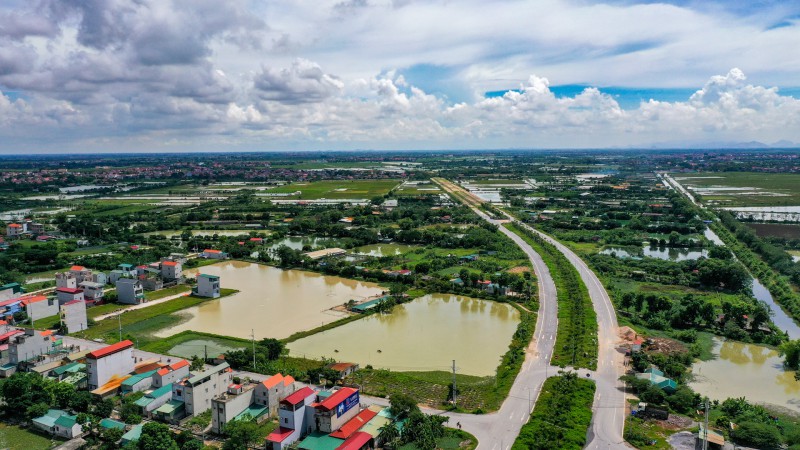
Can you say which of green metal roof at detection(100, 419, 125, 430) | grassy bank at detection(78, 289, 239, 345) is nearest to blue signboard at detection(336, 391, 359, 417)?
green metal roof at detection(100, 419, 125, 430)

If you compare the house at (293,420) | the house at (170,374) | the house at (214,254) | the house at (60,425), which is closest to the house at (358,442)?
the house at (293,420)

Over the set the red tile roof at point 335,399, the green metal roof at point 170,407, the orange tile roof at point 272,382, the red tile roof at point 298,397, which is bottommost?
the green metal roof at point 170,407

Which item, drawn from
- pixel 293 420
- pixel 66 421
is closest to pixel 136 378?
pixel 66 421

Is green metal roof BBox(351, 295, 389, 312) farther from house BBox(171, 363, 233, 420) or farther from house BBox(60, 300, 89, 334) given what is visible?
house BBox(60, 300, 89, 334)

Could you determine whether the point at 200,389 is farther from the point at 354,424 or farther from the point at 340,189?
the point at 340,189

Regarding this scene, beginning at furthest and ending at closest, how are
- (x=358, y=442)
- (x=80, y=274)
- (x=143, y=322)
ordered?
(x=80, y=274) < (x=143, y=322) < (x=358, y=442)

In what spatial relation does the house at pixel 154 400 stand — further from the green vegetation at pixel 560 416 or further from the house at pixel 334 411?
the green vegetation at pixel 560 416
